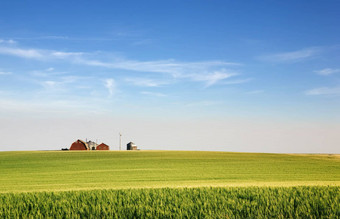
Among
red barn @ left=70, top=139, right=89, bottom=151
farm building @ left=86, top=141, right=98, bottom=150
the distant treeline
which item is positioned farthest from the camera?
farm building @ left=86, top=141, right=98, bottom=150

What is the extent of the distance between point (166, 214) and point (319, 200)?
3723 millimetres

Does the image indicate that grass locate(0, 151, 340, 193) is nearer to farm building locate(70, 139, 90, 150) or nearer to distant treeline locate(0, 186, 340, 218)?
distant treeline locate(0, 186, 340, 218)

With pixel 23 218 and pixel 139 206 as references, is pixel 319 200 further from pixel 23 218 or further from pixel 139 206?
pixel 23 218

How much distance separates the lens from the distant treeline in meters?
7.32

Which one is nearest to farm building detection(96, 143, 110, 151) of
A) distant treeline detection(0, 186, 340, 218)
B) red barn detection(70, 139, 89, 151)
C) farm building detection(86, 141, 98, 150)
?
farm building detection(86, 141, 98, 150)

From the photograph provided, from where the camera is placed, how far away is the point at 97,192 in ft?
29.4

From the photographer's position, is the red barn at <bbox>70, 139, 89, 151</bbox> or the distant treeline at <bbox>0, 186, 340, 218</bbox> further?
the red barn at <bbox>70, 139, 89, 151</bbox>

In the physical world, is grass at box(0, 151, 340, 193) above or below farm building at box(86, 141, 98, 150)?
below

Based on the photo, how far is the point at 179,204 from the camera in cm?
779

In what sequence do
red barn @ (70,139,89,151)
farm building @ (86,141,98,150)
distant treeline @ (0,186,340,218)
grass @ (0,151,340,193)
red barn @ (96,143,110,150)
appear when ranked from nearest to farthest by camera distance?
distant treeline @ (0,186,340,218)
grass @ (0,151,340,193)
red barn @ (70,139,89,151)
farm building @ (86,141,98,150)
red barn @ (96,143,110,150)

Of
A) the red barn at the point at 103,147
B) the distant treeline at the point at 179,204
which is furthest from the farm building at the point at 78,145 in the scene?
the distant treeline at the point at 179,204

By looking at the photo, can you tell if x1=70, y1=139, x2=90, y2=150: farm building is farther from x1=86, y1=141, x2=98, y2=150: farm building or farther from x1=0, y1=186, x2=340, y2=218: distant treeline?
x1=0, y1=186, x2=340, y2=218: distant treeline

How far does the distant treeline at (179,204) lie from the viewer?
7324mm

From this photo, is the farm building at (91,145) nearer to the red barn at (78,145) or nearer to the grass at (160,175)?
the red barn at (78,145)
